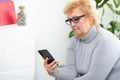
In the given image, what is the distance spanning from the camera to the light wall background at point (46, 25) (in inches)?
105

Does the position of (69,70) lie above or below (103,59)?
below

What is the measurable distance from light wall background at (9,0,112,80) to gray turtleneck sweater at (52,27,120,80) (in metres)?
0.96

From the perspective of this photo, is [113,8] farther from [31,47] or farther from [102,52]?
[102,52]

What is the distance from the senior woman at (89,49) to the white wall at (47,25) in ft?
3.27

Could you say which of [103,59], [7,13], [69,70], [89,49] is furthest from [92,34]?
[7,13]

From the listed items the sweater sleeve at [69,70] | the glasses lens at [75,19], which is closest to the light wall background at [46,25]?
the sweater sleeve at [69,70]

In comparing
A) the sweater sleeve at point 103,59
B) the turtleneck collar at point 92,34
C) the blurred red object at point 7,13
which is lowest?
the sweater sleeve at point 103,59

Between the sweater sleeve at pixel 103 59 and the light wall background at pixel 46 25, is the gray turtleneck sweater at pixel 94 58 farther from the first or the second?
the light wall background at pixel 46 25

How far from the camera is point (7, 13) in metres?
2.50

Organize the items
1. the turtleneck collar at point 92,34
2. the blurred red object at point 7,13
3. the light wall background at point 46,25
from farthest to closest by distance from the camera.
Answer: the light wall background at point 46,25, the blurred red object at point 7,13, the turtleneck collar at point 92,34

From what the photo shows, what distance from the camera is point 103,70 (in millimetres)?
1499

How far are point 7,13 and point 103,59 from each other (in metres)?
1.35

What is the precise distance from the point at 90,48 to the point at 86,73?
0.17 metres

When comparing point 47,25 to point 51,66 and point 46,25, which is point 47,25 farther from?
point 51,66
